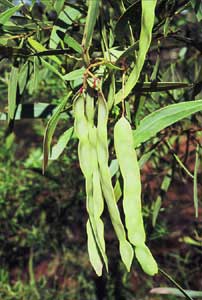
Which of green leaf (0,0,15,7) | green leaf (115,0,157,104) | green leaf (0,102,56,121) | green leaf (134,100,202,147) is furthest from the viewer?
green leaf (0,102,56,121)

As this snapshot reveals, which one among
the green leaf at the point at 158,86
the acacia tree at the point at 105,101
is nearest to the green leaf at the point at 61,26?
the acacia tree at the point at 105,101

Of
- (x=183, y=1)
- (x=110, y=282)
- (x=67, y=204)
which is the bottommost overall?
(x=110, y=282)

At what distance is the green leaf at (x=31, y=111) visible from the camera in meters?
0.78

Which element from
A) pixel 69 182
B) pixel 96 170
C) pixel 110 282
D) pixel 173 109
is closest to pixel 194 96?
pixel 173 109

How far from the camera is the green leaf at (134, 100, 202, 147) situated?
556 millimetres

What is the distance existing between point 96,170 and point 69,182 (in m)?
0.96

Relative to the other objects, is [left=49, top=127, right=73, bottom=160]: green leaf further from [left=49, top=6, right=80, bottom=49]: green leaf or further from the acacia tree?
[left=49, top=6, right=80, bottom=49]: green leaf

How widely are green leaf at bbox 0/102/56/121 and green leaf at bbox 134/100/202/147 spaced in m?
0.25

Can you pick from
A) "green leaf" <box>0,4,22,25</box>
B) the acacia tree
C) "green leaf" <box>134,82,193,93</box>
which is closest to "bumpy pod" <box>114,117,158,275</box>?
the acacia tree

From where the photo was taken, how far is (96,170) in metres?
0.49

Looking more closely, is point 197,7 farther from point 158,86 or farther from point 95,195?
point 95,195

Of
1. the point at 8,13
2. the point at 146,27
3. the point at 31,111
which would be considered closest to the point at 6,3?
the point at 8,13

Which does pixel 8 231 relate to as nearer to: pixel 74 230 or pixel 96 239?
pixel 74 230

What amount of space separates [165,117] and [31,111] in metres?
0.28
